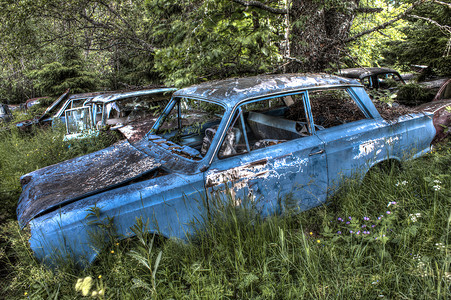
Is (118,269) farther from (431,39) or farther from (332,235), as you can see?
(431,39)

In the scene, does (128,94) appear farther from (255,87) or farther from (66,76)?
(66,76)

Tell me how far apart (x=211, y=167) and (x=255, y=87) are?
0.97 metres

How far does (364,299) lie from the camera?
5.83 feet

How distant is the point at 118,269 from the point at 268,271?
113 cm

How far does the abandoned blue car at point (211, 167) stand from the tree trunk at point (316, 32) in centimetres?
153

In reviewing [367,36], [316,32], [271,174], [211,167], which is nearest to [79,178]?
[211,167]

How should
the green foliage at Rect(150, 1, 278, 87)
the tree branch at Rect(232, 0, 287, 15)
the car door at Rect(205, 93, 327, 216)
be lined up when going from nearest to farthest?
the car door at Rect(205, 93, 327, 216), the tree branch at Rect(232, 0, 287, 15), the green foliage at Rect(150, 1, 278, 87)

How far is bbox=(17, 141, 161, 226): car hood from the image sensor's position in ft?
7.52

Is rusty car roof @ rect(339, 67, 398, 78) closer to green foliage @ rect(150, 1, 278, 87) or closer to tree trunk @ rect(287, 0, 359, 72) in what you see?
tree trunk @ rect(287, 0, 359, 72)

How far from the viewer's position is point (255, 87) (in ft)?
9.29

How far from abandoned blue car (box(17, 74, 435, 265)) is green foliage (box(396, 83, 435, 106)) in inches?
145

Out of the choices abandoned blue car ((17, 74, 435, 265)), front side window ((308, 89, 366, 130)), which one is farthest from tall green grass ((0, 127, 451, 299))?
front side window ((308, 89, 366, 130))

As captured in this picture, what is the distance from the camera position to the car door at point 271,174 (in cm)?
246

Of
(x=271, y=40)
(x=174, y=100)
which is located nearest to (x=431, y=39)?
(x=271, y=40)
